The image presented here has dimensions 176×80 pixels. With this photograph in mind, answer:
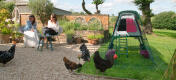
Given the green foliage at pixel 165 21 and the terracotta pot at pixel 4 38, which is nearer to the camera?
the terracotta pot at pixel 4 38

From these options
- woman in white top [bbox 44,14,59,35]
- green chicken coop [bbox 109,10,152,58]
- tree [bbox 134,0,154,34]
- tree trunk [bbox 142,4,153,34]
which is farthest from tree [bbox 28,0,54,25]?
tree trunk [bbox 142,4,153,34]

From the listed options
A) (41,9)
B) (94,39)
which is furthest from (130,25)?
(41,9)

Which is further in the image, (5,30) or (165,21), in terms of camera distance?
(165,21)

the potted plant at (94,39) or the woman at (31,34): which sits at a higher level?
the woman at (31,34)

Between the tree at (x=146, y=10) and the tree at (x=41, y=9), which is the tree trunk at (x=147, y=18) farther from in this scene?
the tree at (x=41, y=9)

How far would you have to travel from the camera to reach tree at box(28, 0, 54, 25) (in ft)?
39.8

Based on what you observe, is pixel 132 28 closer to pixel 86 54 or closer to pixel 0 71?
pixel 86 54

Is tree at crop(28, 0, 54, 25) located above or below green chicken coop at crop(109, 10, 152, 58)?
above

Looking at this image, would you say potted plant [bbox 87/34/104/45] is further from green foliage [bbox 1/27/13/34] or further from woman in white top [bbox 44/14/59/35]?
green foliage [bbox 1/27/13/34]

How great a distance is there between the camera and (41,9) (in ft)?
40.0

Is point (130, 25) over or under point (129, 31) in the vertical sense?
over

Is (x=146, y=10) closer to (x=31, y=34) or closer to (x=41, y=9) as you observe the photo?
(x=41, y=9)

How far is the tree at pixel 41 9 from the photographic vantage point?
1212 cm

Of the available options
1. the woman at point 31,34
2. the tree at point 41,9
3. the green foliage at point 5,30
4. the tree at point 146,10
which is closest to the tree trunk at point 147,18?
the tree at point 146,10
